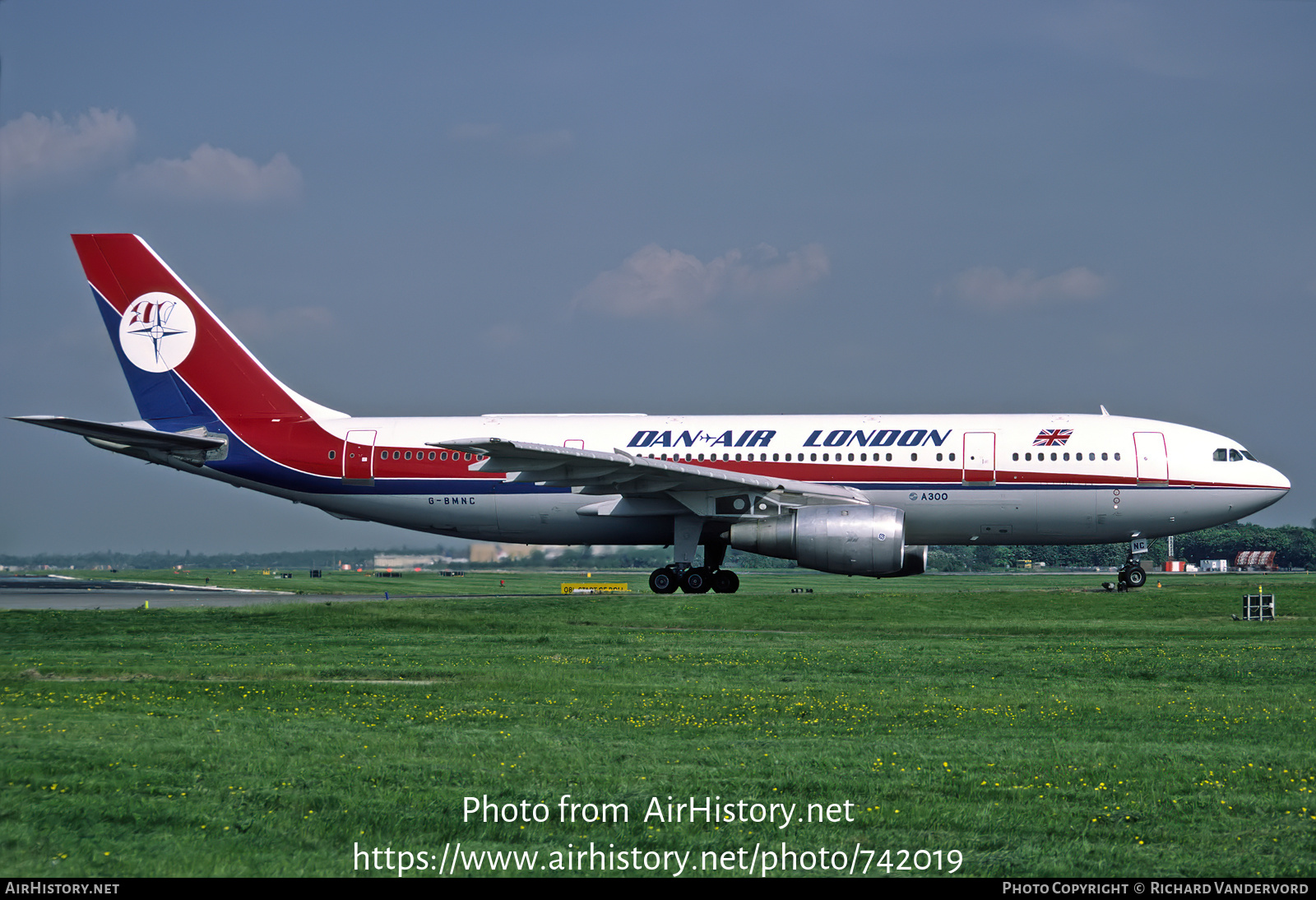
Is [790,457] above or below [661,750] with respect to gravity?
above

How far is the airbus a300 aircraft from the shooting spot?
28.8m

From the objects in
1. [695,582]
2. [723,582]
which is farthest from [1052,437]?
[695,582]

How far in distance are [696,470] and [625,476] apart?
1.84 metres

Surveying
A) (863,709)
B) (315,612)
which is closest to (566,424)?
(315,612)

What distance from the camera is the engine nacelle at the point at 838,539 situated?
26656mm

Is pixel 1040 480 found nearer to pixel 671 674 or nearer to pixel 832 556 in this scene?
pixel 832 556

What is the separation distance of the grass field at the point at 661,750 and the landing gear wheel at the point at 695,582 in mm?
10142

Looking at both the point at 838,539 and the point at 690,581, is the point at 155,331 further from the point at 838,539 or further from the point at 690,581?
the point at 838,539

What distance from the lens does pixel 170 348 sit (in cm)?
3303

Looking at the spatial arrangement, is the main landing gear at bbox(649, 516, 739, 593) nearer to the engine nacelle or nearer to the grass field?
the engine nacelle

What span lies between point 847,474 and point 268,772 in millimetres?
22498

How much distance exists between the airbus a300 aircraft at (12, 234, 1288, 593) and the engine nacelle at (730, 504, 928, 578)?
6 centimetres

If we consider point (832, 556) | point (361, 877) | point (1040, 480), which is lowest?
point (361, 877)
